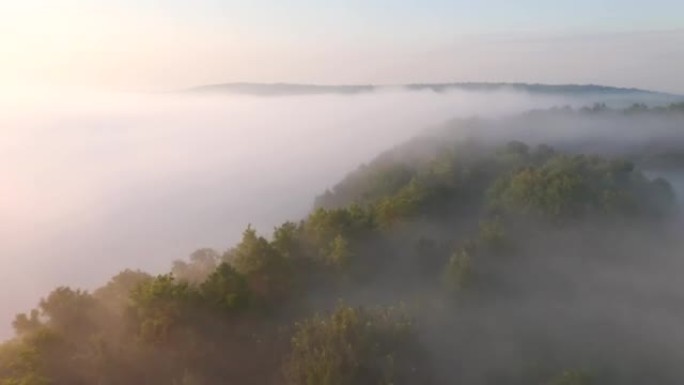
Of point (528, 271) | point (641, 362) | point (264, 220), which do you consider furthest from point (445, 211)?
point (264, 220)

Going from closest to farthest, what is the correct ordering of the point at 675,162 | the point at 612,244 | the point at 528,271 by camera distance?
the point at 528,271 → the point at 612,244 → the point at 675,162

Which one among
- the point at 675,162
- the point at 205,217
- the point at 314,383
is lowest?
the point at 205,217

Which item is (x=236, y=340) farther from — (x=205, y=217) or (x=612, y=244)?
(x=205, y=217)

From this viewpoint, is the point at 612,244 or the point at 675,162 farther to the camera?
the point at 675,162

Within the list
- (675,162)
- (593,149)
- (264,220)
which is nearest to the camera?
(675,162)

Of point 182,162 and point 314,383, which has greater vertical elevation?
point 314,383

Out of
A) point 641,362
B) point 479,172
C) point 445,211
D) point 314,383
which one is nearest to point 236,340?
point 314,383
